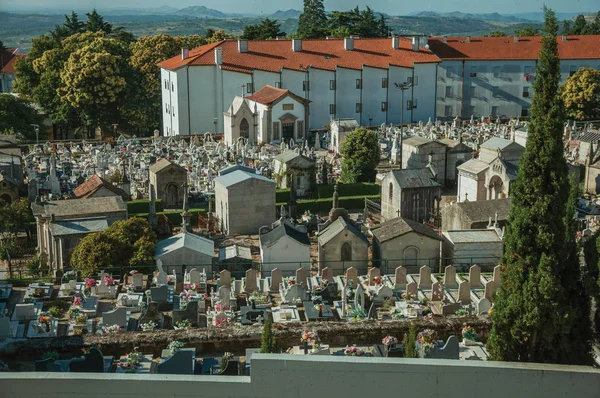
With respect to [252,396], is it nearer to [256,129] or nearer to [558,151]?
[558,151]

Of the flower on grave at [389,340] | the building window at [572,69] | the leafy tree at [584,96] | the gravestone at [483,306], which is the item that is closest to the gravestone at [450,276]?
the gravestone at [483,306]

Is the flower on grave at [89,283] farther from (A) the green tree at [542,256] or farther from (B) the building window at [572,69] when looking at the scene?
(B) the building window at [572,69]

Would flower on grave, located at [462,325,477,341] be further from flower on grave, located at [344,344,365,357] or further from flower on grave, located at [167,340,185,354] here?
flower on grave, located at [167,340,185,354]

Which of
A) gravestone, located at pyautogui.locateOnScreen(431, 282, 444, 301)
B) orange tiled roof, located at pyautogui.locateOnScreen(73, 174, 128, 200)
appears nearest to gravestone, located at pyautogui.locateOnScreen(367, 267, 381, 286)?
gravestone, located at pyautogui.locateOnScreen(431, 282, 444, 301)

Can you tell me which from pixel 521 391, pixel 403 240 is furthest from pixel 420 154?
pixel 521 391

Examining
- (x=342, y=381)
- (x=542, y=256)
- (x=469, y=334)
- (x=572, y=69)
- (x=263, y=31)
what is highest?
(x=263, y=31)

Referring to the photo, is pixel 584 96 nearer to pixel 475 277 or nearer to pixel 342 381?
pixel 475 277

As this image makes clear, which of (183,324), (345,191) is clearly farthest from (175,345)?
(345,191)
